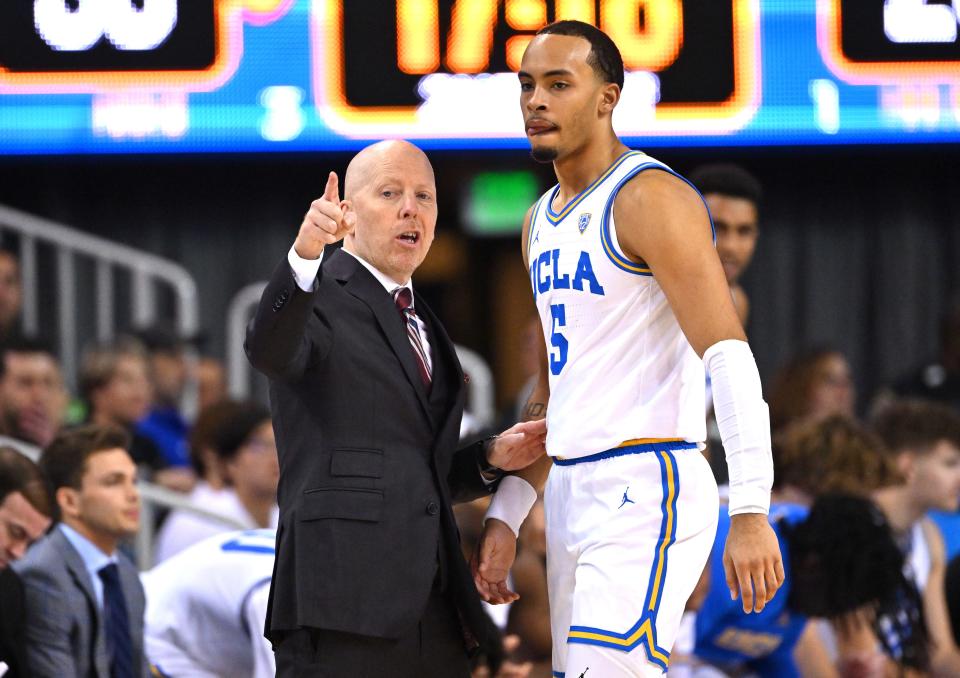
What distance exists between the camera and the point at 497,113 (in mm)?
7070

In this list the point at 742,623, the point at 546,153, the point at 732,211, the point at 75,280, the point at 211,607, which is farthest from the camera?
the point at 75,280

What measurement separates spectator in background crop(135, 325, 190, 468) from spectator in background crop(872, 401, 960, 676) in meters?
3.02

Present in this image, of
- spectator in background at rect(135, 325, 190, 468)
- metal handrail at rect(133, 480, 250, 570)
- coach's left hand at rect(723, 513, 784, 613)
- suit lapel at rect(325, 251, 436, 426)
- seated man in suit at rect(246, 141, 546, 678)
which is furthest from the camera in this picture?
spectator in background at rect(135, 325, 190, 468)

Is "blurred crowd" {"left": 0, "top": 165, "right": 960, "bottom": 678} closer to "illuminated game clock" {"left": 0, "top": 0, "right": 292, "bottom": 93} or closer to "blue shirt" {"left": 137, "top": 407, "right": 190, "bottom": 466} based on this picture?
"blue shirt" {"left": 137, "top": 407, "right": 190, "bottom": 466}

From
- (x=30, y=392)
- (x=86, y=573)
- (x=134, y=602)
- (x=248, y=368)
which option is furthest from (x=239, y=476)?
(x=248, y=368)

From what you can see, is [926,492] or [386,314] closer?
[386,314]

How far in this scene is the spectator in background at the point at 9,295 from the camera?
7.59 metres

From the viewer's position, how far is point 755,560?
11.4ft

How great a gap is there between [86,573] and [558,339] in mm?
1759

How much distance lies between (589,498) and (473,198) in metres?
6.72

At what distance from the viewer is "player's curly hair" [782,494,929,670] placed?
5379 mm

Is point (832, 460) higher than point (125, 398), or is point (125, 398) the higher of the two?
point (125, 398)

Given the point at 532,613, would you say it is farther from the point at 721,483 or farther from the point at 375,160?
the point at 375,160

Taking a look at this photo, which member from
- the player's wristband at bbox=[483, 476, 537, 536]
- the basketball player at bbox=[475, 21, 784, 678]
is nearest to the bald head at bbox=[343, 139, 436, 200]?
the basketball player at bbox=[475, 21, 784, 678]
